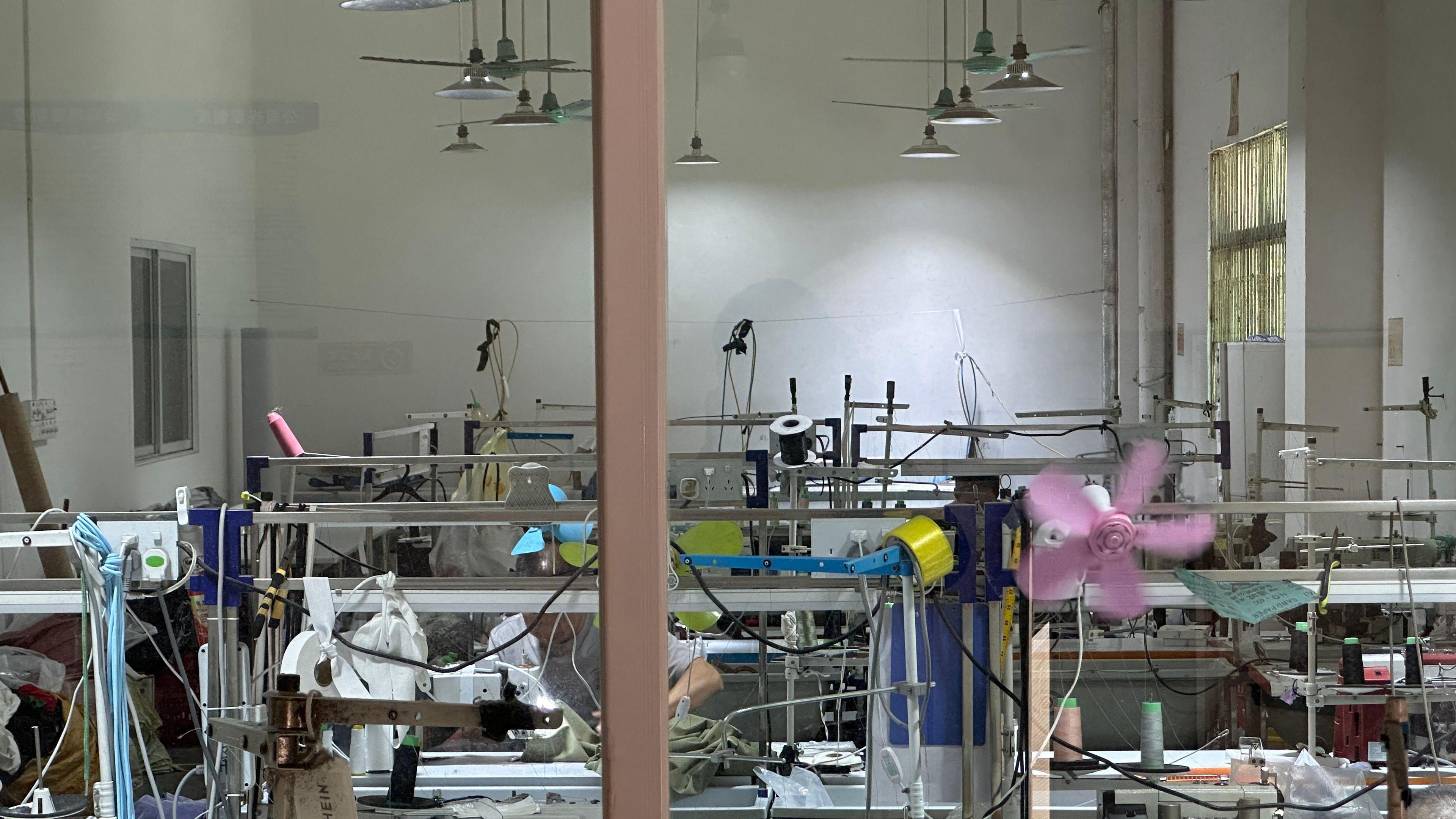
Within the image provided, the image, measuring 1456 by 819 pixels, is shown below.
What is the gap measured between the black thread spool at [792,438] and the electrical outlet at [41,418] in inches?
60.4

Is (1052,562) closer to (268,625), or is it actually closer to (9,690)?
(268,625)

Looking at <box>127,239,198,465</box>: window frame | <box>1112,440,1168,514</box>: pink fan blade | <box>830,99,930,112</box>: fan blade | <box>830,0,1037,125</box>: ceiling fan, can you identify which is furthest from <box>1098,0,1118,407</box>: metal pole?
<box>127,239,198,465</box>: window frame

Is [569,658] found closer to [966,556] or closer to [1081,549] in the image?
[966,556]

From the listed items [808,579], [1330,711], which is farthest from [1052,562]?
[1330,711]

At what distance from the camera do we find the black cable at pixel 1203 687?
7.80ft

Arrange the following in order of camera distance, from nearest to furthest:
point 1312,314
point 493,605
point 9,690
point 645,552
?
1. point 645,552
2. point 493,605
3. point 9,690
4. point 1312,314

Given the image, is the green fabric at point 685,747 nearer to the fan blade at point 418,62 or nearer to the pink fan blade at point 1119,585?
the pink fan blade at point 1119,585

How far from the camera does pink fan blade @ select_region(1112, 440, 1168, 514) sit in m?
2.69

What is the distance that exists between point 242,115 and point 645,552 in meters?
1.88

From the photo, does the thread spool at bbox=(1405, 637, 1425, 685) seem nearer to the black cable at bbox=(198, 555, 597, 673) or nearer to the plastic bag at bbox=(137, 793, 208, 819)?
the black cable at bbox=(198, 555, 597, 673)

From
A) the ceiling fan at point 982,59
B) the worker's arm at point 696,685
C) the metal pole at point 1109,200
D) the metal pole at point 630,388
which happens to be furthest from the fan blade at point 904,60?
the metal pole at point 630,388

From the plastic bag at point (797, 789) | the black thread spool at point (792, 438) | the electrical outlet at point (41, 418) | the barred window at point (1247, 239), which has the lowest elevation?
the plastic bag at point (797, 789)

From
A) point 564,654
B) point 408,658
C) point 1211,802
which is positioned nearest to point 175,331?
point 408,658

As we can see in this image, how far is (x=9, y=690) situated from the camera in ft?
6.46
